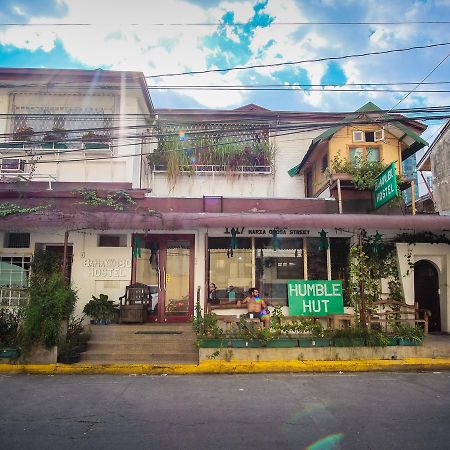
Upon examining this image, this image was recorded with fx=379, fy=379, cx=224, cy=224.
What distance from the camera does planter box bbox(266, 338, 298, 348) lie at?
9547 mm

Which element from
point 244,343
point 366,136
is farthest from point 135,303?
point 366,136

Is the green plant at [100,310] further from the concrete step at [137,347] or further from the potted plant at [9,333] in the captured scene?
the potted plant at [9,333]

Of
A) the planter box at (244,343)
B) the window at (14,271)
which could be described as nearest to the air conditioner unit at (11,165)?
the window at (14,271)

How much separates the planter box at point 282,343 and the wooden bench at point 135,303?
4.02 meters

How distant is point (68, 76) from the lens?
13.2 metres

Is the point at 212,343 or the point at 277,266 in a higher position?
the point at 277,266

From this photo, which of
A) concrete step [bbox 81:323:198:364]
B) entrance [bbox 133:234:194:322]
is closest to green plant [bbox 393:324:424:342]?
concrete step [bbox 81:323:198:364]

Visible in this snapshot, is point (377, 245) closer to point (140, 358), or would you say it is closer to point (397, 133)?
point (397, 133)

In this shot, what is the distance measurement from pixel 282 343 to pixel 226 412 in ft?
12.8

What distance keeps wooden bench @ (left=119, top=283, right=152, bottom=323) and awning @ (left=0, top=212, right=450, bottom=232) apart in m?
2.04

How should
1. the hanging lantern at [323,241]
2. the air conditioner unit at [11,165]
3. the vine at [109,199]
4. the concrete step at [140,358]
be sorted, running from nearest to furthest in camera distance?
1. the concrete step at [140,358]
2. the vine at [109,199]
3. the hanging lantern at [323,241]
4. the air conditioner unit at [11,165]

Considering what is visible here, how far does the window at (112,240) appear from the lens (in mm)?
12406

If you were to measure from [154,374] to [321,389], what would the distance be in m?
3.76

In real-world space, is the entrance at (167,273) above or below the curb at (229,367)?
above
